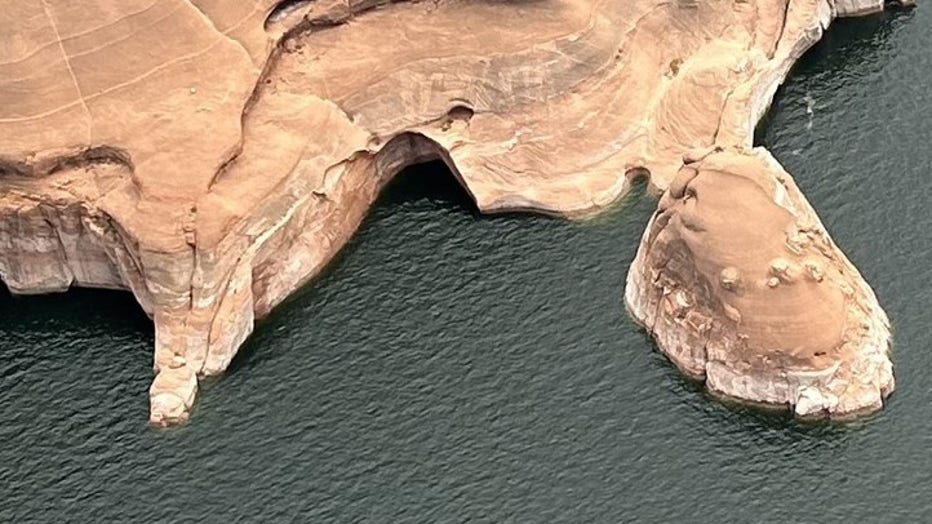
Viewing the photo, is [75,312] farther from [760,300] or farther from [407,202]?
[760,300]

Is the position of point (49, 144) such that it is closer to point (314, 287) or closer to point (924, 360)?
point (314, 287)

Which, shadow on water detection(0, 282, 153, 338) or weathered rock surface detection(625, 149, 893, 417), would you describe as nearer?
weathered rock surface detection(625, 149, 893, 417)


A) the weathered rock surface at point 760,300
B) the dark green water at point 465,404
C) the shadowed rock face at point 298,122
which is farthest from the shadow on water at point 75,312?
the weathered rock surface at point 760,300

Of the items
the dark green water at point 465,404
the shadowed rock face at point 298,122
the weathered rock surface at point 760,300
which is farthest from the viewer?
the shadowed rock face at point 298,122

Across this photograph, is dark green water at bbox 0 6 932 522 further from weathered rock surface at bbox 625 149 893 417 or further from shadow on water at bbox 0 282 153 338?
weathered rock surface at bbox 625 149 893 417

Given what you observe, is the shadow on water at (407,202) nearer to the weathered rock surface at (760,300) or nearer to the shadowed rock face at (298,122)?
the shadowed rock face at (298,122)

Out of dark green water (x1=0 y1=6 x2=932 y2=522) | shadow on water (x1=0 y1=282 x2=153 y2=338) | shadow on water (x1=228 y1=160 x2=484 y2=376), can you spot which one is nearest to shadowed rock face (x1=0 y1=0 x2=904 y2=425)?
shadow on water (x1=228 y1=160 x2=484 y2=376)
